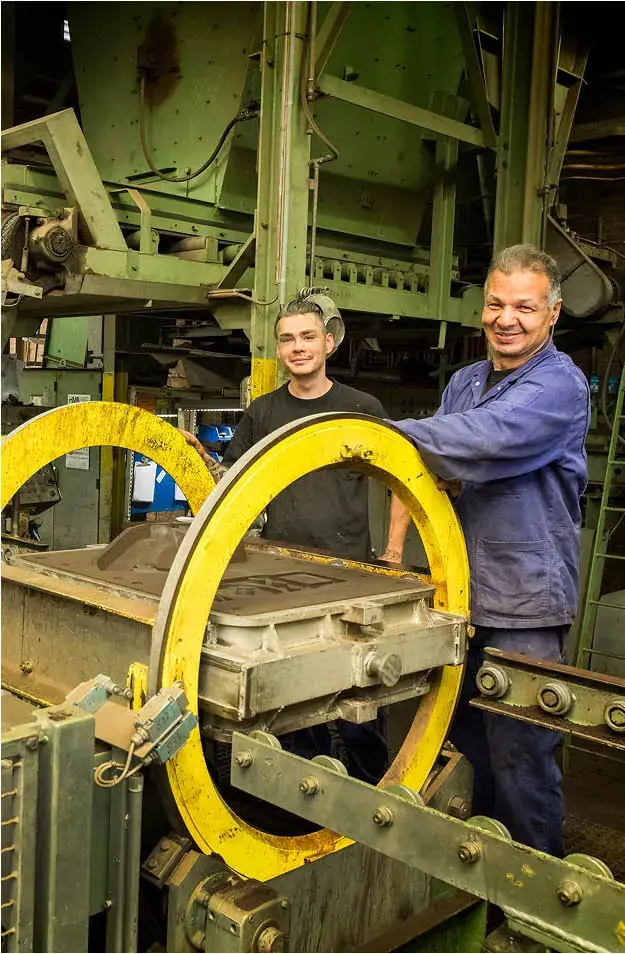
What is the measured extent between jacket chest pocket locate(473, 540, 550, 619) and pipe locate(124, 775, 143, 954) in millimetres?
962

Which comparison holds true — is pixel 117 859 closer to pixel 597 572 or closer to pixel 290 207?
pixel 290 207

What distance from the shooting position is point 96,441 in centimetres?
197

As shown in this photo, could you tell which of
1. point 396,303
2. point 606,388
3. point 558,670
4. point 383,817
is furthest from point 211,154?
point 383,817

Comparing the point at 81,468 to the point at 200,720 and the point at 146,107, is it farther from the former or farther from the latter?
the point at 200,720

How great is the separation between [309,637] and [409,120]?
3202 mm

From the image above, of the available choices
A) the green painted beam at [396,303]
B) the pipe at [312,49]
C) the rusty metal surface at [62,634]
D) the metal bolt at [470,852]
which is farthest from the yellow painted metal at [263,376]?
the metal bolt at [470,852]

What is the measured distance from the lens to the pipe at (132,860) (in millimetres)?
1250

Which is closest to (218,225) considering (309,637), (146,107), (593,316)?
(146,107)

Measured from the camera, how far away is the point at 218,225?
425 cm

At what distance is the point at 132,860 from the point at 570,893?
64cm

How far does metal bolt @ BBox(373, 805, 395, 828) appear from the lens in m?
1.18

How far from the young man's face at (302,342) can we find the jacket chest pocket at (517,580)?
0.89m

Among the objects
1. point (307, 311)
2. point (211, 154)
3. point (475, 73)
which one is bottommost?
point (307, 311)

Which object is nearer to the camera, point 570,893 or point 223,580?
point 570,893
